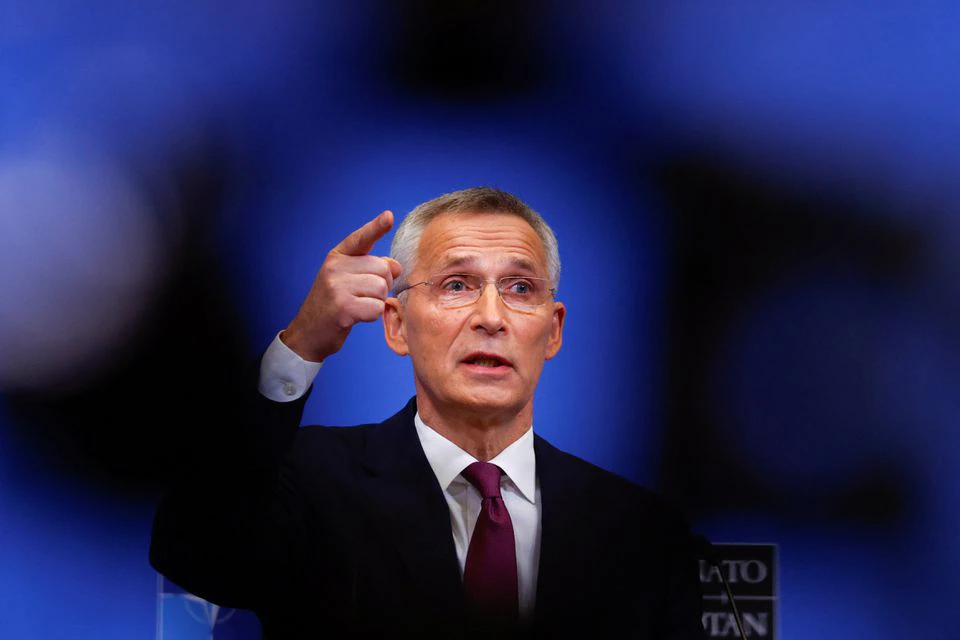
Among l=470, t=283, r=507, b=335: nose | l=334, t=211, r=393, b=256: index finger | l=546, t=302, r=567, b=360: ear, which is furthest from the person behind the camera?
l=546, t=302, r=567, b=360: ear

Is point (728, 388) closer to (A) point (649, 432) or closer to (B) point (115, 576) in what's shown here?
(A) point (649, 432)

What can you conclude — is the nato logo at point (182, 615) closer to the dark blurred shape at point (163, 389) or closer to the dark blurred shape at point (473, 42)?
the dark blurred shape at point (163, 389)

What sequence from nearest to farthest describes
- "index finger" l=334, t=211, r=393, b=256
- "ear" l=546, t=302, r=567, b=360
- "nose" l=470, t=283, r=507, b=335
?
"index finger" l=334, t=211, r=393, b=256, "nose" l=470, t=283, r=507, b=335, "ear" l=546, t=302, r=567, b=360

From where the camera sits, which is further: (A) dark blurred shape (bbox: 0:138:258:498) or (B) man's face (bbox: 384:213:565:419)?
(A) dark blurred shape (bbox: 0:138:258:498)

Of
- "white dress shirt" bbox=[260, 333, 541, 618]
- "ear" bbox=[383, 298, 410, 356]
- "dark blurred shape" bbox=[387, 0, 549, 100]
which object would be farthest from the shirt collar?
"dark blurred shape" bbox=[387, 0, 549, 100]

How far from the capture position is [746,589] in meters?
1.97

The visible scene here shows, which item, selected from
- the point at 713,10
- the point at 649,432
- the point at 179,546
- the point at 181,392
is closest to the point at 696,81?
the point at 713,10

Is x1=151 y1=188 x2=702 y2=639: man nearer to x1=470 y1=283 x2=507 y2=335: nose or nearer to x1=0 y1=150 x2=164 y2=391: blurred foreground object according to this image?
x1=470 y1=283 x2=507 y2=335: nose

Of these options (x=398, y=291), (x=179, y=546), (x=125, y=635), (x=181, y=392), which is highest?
A: (x=398, y=291)

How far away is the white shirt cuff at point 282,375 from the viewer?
166 cm

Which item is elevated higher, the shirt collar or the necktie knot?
the shirt collar

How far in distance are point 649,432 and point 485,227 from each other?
52cm

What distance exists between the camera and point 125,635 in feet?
6.28

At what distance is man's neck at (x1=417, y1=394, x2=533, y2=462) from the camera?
5.94 feet
